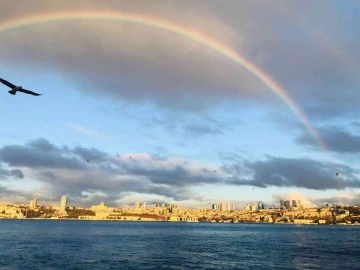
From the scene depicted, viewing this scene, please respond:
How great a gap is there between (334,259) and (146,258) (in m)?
35.1

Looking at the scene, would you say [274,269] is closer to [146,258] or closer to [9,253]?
[146,258]

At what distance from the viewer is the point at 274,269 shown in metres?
55.8

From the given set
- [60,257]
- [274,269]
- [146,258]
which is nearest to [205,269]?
[274,269]

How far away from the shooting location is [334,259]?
224ft

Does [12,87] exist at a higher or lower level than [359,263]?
higher

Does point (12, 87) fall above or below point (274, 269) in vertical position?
above

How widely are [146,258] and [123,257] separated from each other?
447cm

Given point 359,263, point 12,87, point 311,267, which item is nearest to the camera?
point 12,87

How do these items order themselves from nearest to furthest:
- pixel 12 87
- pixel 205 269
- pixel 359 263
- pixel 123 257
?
pixel 12 87 → pixel 205 269 → pixel 359 263 → pixel 123 257

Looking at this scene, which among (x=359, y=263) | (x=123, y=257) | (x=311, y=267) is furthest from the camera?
(x=123, y=257)

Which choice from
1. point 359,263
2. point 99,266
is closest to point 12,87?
point 99,266

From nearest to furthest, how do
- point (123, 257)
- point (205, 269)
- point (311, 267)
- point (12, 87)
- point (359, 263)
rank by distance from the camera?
point (12, 87)
point (205, 269)
point (311, 267)
point (359, 263)
point (123, 257)

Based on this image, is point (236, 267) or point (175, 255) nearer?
point (236, 267)

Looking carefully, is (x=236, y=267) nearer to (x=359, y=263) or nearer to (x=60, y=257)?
(x=359, y=263)
